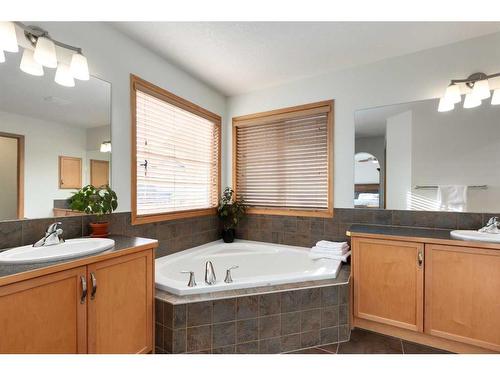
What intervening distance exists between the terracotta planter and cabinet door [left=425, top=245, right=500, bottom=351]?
7.42ft

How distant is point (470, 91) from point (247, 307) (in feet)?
8.06

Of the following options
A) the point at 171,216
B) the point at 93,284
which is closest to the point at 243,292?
the point at 93,284

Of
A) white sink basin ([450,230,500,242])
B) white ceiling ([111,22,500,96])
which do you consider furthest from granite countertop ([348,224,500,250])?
white ceiling ([111,22,500,96])

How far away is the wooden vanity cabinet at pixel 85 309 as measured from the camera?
961mm

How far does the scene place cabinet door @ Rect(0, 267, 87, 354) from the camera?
0.93m

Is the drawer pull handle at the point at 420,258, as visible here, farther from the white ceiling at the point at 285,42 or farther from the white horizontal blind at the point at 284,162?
the white ceiling at the point at 285,42

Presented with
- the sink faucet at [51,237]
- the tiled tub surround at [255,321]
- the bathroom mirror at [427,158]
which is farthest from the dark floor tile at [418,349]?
the sink faucet at [51,237]

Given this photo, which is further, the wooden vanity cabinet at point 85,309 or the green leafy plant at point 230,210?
the green leafy plant at point 230,210

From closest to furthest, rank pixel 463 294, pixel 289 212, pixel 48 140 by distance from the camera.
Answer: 1. pixel 48 140
2. pixel 463 294
3. pixel 289 212

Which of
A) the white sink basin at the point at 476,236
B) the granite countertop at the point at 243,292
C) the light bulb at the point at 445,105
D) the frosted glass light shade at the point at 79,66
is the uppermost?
the frosted glass light shade at the point at 79,66

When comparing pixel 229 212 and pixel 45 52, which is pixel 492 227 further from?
pixel 45 52

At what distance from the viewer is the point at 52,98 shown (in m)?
1.54

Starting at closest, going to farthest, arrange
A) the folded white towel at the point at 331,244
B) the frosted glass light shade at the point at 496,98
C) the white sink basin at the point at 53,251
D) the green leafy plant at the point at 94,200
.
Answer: the white sink basin at the point at 53,251
the green leafy plant at the point at 94,200
the frosted glass light shade at the point at 496,98
the folded white towel at the point at 331,244

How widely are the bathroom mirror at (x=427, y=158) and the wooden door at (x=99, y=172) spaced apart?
2.23 meters
